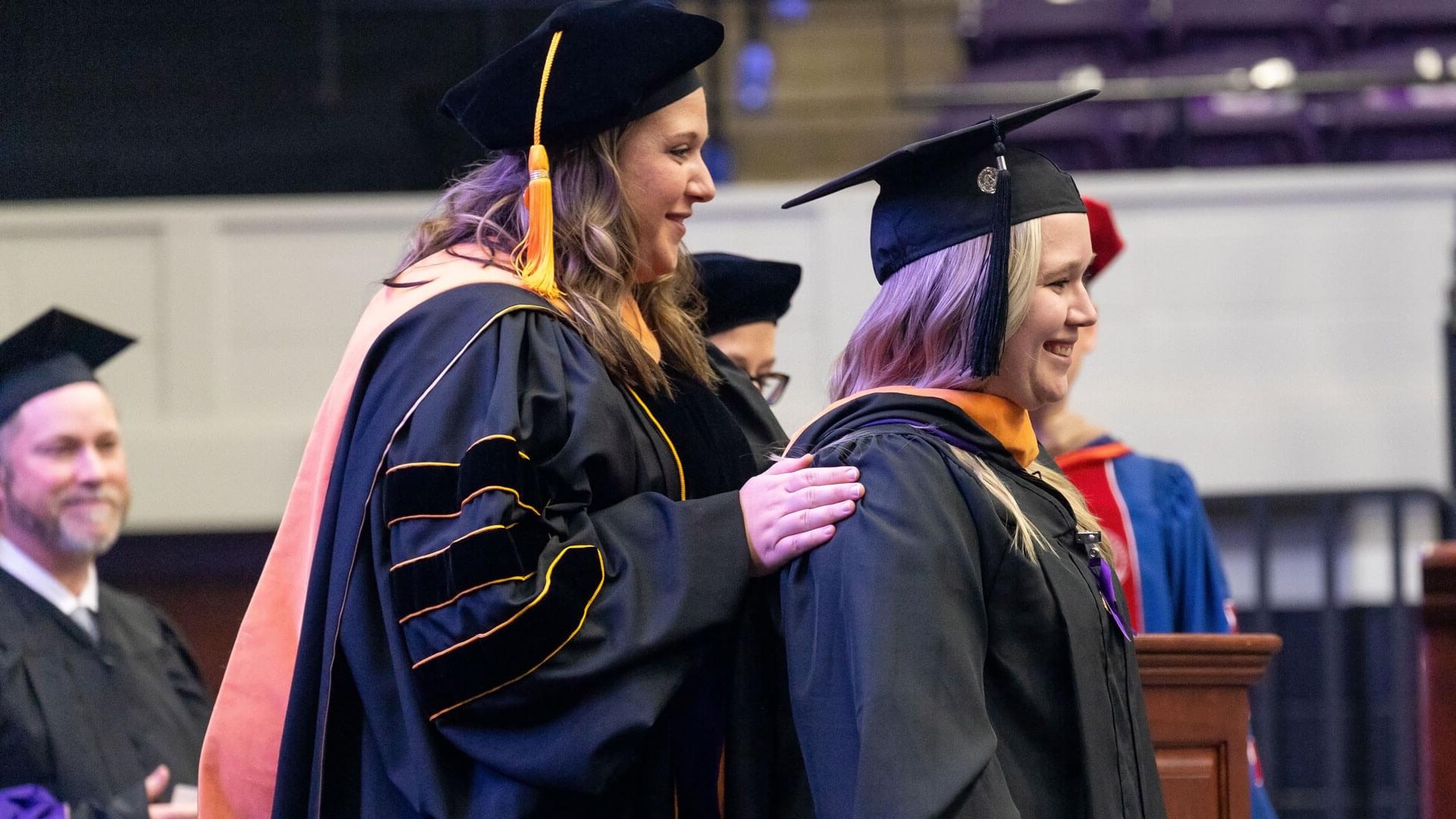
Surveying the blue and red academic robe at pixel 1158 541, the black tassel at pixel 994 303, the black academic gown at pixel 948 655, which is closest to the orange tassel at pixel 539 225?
the black academic gown at pixel 948 655

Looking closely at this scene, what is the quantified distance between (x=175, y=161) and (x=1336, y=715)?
205 inches

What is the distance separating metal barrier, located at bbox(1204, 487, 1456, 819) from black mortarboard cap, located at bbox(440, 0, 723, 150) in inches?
142

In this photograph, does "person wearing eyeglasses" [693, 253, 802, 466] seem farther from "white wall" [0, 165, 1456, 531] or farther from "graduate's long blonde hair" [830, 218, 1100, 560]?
"white wall" [0, 165, 1456, 531]

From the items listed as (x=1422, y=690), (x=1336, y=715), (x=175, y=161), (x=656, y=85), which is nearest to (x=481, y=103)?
(x=656, y=85)

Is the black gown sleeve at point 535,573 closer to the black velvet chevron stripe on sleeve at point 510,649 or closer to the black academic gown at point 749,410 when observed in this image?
the black velvet chevron stripe on sleeve at point 510,649

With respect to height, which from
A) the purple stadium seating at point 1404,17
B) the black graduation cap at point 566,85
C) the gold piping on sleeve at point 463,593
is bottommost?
the gold piping on sleeve at point 463,593

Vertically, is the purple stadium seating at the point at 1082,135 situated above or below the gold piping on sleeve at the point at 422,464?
above

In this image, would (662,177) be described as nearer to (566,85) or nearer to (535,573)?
(566,85)

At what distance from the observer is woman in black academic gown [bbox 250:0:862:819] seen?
213cm

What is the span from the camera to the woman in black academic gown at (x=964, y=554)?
1.84 m

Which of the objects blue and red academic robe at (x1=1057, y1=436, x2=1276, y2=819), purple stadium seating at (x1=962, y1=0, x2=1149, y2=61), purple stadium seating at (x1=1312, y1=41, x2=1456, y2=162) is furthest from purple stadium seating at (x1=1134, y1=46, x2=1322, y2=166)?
blue and red academic robe at (x1=1057, y1=436, x2=1276, y2=819)

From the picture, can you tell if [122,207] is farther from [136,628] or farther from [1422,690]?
[1422,690]

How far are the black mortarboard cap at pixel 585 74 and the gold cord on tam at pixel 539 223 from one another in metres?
0.02

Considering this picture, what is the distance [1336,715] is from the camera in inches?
214
